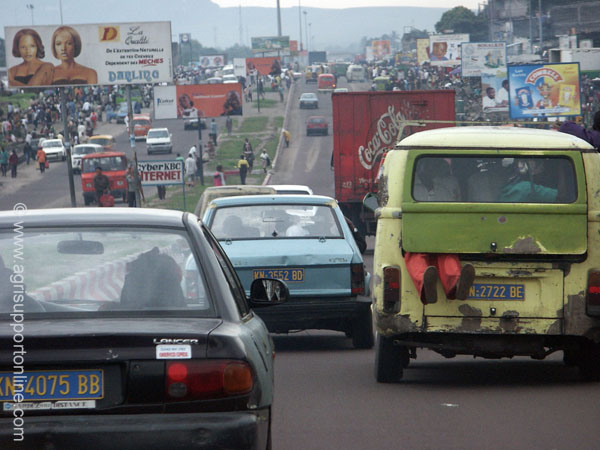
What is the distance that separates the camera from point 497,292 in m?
8.13

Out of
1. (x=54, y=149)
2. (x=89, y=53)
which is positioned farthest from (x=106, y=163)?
(x=54, y=149)

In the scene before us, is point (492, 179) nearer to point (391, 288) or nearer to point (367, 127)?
point (391, 288)

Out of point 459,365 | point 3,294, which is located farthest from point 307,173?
point 3,294

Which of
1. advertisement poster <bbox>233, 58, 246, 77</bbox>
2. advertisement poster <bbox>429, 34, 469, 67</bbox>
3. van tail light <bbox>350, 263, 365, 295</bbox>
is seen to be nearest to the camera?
van tail light <bbox>350, 263, 365, 295</bbox>

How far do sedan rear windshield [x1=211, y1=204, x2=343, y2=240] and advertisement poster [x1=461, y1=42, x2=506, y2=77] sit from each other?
216 feet

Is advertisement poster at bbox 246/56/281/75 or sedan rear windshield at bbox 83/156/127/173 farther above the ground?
advertisement poster at bbox 246/56/281/75

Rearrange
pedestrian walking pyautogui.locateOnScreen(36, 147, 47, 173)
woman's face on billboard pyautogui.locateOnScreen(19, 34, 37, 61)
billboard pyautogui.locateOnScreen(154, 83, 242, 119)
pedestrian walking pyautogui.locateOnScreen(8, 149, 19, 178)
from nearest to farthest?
woman's face on billboard pyautogui.locateOnScreen(19, 34, 37, 61) < pedestrian walking pyautogui.locateOnScreen(8, 149, 19, 178) < billboard pyautogui.locateOnScreen(154, 83, 242, 119) < pedestrian walking pyautogui.locateOnScreen(36, 147, 47, 173)

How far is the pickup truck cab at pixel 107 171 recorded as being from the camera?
150 ft

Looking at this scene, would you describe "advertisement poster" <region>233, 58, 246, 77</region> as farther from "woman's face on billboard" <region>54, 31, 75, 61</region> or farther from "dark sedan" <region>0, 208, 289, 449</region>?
"dark sedan" <region>0, 208, 289, 449</region>

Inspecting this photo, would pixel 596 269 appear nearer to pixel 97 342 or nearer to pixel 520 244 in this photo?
pixel 520 244

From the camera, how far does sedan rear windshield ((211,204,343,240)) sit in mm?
11211

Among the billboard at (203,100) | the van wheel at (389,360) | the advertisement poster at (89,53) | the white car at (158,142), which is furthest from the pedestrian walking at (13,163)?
the van wheel at (389,360)

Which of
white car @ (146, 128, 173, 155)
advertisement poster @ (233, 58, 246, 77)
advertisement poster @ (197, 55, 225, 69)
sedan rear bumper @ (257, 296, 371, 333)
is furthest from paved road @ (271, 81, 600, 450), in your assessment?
advertisement poster @ (197, 55, 225, 69)

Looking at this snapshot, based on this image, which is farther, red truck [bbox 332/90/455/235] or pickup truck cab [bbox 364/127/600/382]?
red truck [bbox 332/90/455/235]
